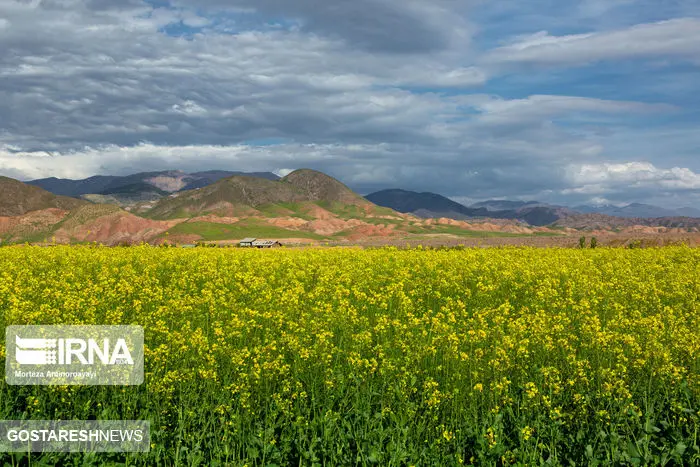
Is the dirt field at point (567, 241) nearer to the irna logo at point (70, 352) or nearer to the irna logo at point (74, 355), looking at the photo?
the irna logo at point (74, 355)

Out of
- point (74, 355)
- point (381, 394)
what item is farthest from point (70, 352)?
point (381, 394)

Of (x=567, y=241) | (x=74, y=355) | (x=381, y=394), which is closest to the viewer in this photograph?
(x=381, y=394)

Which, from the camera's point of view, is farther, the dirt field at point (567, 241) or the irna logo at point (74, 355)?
the dirt field at point (567, 241)

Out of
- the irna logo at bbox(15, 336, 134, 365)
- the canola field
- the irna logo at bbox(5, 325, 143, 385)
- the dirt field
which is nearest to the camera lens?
the canola field

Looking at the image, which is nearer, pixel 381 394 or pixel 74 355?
pixel 381 394

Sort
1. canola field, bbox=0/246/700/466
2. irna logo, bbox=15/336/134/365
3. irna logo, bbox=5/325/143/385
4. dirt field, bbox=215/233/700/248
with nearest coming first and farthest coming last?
1. canola field, bbox=0/246/700/466
2. irna logo, bbox=5/325/143/385
3. irna logo, bbox=15/336/134/365
4. dirt field, bbox=215/233/700/248

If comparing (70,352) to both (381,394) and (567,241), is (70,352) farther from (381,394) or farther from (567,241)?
(567,241)

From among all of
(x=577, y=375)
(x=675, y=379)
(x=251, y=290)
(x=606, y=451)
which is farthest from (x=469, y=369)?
(x=251, y=290)

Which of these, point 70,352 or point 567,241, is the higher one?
point 70,352

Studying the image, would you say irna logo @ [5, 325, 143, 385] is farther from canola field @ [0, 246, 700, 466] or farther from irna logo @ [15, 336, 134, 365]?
canola field @ [0, 246, 700, 466]

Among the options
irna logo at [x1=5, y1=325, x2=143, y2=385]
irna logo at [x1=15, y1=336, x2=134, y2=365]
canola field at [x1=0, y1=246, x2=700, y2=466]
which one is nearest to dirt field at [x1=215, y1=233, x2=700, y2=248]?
canola field at [x1=0, y1=246, x2=700, y2=466]

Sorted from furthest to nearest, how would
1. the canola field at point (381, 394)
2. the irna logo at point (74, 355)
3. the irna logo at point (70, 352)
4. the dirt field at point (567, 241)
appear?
the dirt field at point (567, 241), the irna logo at point (70, 352), the irna logo at point (74, 355), the canola field at point (381, 394)

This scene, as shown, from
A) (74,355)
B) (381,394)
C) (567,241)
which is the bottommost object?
(567,241)

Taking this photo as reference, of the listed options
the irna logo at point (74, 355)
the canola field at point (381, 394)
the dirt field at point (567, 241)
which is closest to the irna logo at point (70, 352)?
the irna logo at point (74, 355)
